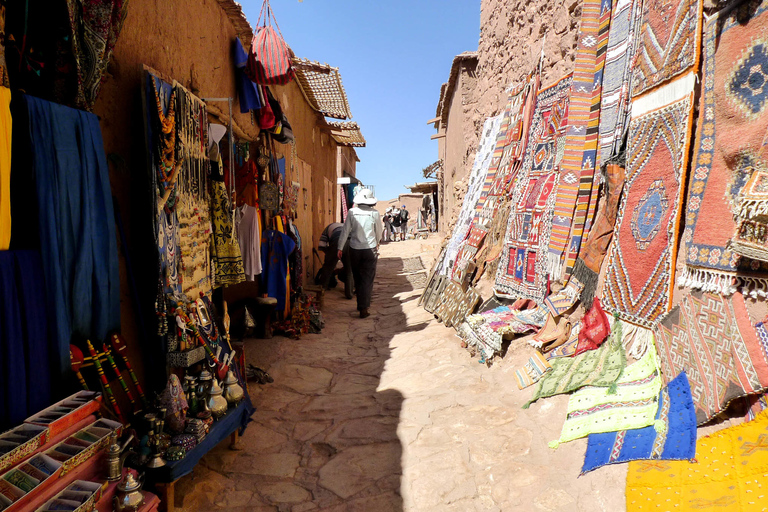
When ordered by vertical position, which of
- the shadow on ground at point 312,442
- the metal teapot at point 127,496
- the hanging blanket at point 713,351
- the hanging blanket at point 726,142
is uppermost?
the hanging blanket at point 726,142

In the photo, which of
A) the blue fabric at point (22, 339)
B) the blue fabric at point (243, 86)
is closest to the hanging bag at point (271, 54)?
the blue fabric at point (243, 86)

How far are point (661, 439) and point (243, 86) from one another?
4392 millimetres

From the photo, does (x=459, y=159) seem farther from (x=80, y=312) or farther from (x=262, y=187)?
(x=80, y=312)

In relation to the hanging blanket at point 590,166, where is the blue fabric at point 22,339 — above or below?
below

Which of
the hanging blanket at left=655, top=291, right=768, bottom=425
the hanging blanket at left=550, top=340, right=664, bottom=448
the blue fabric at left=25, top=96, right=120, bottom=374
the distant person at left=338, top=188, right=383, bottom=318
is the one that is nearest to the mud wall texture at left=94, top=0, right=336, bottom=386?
the blue fabric at left=25, top=96, right=120, bottom=374

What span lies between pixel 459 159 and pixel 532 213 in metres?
5.10

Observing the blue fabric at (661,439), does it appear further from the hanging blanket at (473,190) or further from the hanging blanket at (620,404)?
the hanging blanket at (473,190)

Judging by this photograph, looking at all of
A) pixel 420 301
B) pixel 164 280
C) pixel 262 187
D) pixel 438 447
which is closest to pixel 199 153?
pixel 164 280

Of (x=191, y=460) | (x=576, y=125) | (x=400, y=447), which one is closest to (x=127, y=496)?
(x=191, y=460)

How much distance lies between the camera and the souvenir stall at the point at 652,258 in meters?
1.94

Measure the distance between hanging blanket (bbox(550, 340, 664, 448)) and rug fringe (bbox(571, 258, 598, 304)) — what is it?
2.52 ft

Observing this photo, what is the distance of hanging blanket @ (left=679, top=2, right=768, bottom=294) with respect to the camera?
79.9 inches

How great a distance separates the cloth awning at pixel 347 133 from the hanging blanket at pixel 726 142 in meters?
7.91

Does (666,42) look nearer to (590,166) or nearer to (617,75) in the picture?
(617,75)
